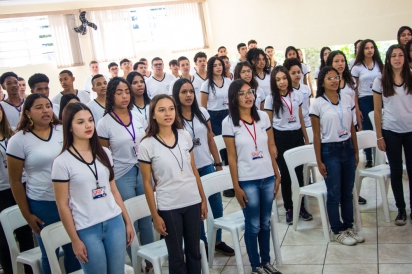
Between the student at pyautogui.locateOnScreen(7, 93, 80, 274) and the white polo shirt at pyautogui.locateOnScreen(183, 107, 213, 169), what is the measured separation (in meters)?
1.05

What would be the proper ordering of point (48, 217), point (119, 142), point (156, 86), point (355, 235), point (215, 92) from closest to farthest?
point (48, 217) → point (119, 142) → point (355, 235) → point (215, 92) → point (156, 86)

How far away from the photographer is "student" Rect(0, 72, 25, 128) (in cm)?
452

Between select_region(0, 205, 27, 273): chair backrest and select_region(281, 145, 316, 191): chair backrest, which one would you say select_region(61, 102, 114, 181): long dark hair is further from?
select_region(281, 145, 316, 191): chair backrest

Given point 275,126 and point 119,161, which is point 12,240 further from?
point 275,126

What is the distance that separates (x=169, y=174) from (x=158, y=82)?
3853 millimetres

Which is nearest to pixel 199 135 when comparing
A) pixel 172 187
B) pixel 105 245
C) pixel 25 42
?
pixel 172 187

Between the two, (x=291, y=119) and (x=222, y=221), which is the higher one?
(x=291, y=119)

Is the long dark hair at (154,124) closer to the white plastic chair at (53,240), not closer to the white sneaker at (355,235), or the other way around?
the white plastic chair at (53,240)

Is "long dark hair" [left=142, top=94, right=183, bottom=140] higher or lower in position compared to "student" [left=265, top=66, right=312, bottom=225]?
higher

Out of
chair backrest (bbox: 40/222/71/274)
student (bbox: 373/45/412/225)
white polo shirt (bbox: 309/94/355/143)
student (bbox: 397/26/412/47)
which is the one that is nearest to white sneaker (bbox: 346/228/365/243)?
student (bbox: 373/45/412/225)

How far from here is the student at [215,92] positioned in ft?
16.4

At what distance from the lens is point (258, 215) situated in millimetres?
3062

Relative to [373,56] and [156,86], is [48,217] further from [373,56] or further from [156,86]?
[373,56]

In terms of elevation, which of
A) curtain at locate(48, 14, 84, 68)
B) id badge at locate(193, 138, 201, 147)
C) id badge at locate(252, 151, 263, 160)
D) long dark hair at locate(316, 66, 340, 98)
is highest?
curtain at locate(48, 14, 84, 68)
